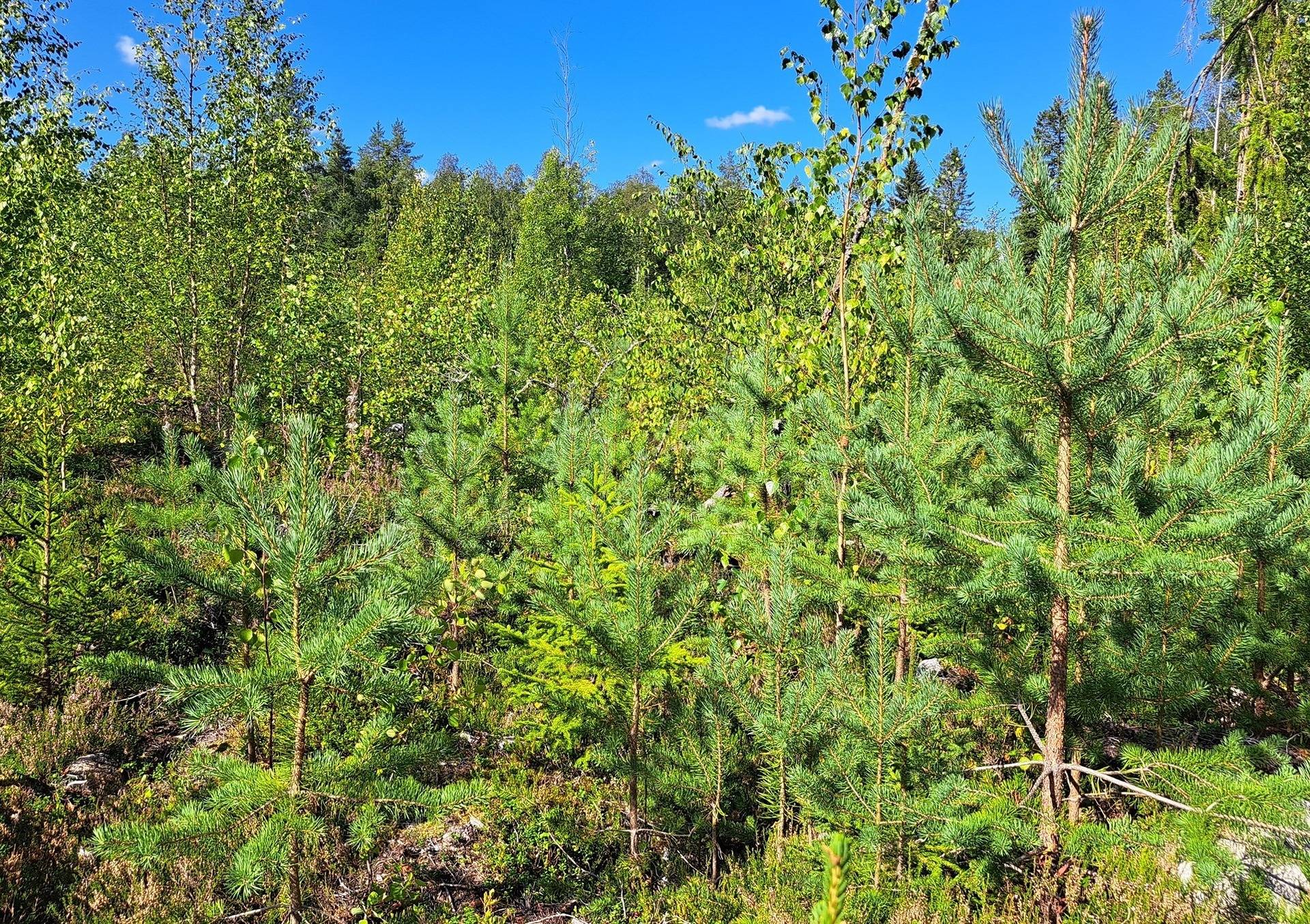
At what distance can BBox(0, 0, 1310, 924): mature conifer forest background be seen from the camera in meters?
2.70

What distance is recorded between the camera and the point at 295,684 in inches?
110

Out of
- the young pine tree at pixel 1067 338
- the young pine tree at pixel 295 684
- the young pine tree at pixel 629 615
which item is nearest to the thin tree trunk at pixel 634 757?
the young pine tree at pixel 629 615

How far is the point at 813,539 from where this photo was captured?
511 cm

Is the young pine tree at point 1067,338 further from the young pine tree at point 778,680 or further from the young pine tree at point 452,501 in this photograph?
the young pine tree at point 452,501

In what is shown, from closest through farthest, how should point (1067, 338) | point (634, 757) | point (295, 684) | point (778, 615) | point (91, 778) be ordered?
point (1067, 338)
point (295, 684)
point (778, 615)
point (634, 757)
point (91, 778)

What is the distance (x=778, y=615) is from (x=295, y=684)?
2238 mm

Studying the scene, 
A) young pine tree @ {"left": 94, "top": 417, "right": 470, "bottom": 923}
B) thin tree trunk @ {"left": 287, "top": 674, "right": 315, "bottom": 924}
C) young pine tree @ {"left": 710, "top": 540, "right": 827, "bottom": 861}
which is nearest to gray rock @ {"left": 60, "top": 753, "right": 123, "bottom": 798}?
young pine tree @ {"left": 94, "top": 417, "right": 470, "bottom": 923}

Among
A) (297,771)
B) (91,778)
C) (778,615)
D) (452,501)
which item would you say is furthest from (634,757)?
(91,778)

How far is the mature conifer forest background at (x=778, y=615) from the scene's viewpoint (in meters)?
2.70

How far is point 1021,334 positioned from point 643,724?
301 cm

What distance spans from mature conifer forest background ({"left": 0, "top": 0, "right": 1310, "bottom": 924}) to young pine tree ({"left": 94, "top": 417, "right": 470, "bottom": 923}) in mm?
21

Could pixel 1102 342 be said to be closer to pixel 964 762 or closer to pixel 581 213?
pixel 964 762

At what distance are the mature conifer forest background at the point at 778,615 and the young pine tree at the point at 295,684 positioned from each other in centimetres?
2

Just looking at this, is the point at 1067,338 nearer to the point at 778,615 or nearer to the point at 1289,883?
the point at 778,615
